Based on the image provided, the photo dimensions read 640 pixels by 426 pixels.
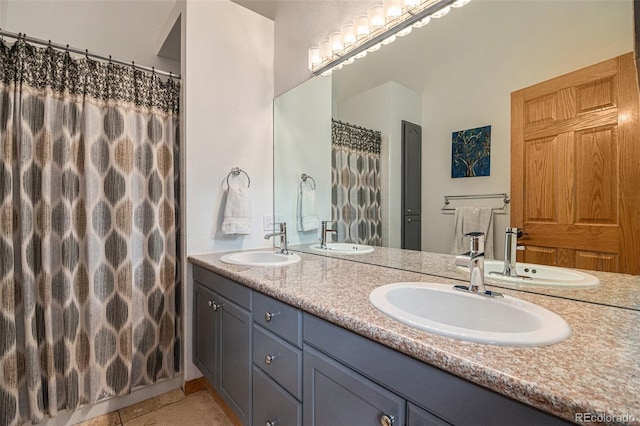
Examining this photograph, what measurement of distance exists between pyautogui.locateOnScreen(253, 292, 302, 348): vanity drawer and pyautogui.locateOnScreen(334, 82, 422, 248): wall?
63cm

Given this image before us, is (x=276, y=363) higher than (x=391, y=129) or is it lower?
lower

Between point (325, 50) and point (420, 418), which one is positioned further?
point (325, 50)

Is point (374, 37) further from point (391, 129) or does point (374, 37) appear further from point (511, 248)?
point (511, 248)

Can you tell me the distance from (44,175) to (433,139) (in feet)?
6.04

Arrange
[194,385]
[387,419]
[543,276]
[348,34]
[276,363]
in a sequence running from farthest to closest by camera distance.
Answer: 1. [194,385]
2. [348,34]
3. [276,363]
4. [543,276]
5. [387,419]

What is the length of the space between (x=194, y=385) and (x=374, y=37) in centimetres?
226

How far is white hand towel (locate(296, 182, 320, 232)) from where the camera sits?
6.53ft

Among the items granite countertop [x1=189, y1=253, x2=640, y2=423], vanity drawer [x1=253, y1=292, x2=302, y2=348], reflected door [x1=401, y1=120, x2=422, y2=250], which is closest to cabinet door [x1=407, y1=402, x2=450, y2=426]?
granite countertop [x1=189, y1=253, x2=640, y2=423]

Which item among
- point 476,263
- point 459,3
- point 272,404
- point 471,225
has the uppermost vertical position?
point 459,3

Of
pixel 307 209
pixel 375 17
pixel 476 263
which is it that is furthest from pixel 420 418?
pixel 375 17

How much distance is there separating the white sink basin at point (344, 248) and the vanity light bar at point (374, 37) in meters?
1.03

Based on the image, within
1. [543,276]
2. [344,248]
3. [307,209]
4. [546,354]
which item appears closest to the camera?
[546,354]

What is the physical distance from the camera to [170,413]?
5.55ft

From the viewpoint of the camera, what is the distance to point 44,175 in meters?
1.47
